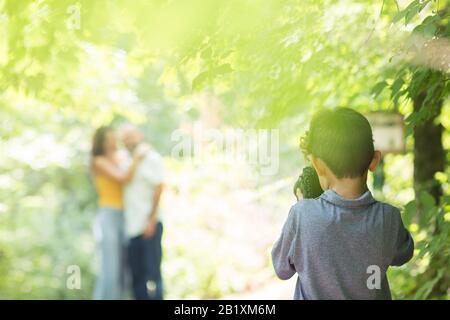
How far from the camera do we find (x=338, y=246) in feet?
7.13

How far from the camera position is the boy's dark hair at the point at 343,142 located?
2285 mm

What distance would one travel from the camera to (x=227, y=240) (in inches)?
355

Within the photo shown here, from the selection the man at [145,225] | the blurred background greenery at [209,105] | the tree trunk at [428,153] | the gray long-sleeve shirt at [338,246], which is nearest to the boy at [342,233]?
the gray long-sleeve shirt at [338,246]

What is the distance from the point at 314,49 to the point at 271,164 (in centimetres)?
610

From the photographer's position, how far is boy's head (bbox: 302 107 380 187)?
229 cm

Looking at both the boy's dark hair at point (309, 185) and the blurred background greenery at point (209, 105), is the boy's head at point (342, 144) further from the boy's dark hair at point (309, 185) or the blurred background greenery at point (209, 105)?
the blurred background greenery at point (209, 105)

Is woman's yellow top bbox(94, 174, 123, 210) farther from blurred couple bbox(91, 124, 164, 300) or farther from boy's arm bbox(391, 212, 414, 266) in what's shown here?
boy's arm bbox(391, 212, 414, 266)

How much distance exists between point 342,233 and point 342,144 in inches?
10.1

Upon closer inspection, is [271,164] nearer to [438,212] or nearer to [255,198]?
[255,198]

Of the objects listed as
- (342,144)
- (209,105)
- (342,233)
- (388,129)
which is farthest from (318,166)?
(209,105)

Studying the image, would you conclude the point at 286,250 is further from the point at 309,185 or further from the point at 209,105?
the point at 209,105

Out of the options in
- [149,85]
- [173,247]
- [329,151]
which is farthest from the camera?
[149,85]

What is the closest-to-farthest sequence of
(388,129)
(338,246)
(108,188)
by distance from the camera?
1. (338,246)
2. (108,188)
3. (388,129)
